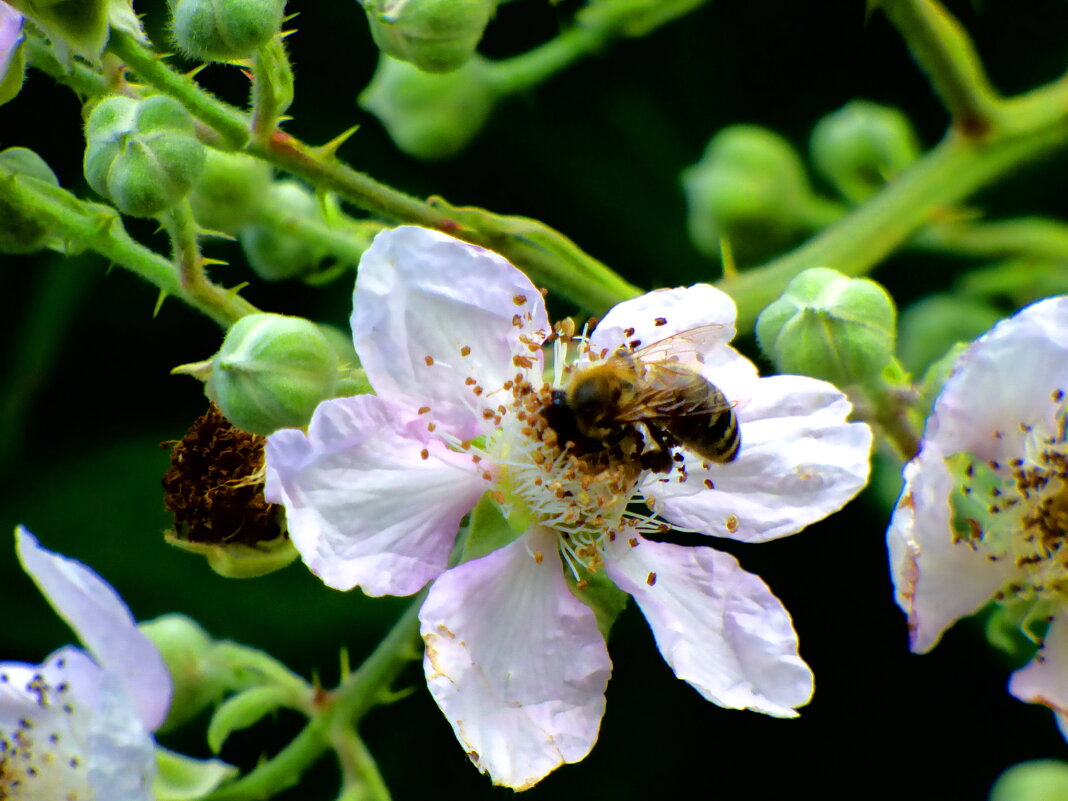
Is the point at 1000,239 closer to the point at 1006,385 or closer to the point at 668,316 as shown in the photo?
the point at 1006,385

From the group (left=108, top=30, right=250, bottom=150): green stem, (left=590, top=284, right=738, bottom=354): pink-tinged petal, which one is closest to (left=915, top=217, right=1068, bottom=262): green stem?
(left=590, top=284, right=738, bottom=354): pink-tinged petal

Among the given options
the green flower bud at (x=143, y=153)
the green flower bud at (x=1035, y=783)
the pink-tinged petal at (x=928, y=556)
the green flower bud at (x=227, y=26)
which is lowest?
the green flower bud at (x=1035, y=783)

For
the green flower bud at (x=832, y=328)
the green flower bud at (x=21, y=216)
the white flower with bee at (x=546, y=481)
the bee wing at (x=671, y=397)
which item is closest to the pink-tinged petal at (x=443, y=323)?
the white flower with bee at (x=546, y=481)

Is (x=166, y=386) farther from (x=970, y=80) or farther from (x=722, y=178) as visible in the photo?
(x=970, y=80)

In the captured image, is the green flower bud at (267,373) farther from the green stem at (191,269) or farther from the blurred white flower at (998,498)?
the blurred white flower at (998,498)

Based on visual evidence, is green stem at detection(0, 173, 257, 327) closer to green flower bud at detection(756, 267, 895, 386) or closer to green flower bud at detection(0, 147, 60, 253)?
green flower bud at detection(0, 147, 60, 253)

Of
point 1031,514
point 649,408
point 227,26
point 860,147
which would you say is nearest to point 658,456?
point 649,408
